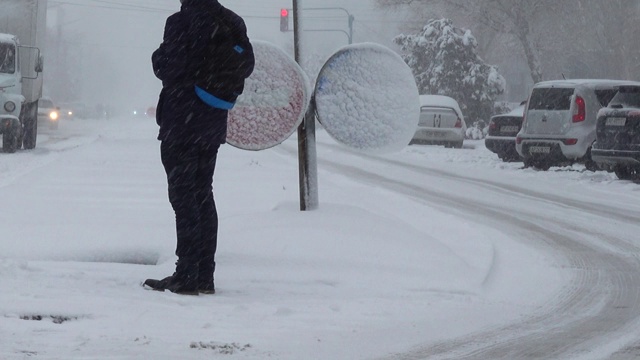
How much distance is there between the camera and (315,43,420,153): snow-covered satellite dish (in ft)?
26.8

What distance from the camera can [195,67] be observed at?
5824 mm

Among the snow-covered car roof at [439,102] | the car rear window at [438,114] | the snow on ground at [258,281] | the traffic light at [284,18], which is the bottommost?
the car rear window at [438,114]

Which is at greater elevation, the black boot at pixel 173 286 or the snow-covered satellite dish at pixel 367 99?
the snow-covered satellite dish at pixel 367 99

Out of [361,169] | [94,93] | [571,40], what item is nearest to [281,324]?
[361,169]

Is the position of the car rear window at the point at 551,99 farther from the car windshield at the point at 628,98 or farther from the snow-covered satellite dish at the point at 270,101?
the snow-covered satellite dish at the point at 270,101

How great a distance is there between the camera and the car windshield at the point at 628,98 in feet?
54.4

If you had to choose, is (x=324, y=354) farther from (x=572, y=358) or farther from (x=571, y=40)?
(x=571, y=40)

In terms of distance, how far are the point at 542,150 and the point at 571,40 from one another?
3385 cm

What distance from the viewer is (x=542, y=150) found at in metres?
19.3

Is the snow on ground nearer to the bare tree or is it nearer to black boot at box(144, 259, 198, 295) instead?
black boot at box(144, 259, 198, 295)

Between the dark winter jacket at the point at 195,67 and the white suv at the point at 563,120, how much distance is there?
45.6 feet

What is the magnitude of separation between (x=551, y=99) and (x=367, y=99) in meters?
11.9

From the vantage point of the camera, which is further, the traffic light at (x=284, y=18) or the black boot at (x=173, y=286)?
the traffic light at (x=284, y=18)

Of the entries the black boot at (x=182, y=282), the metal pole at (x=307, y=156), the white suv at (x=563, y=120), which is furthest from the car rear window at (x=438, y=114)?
the black boot at (x=182, y=282)
